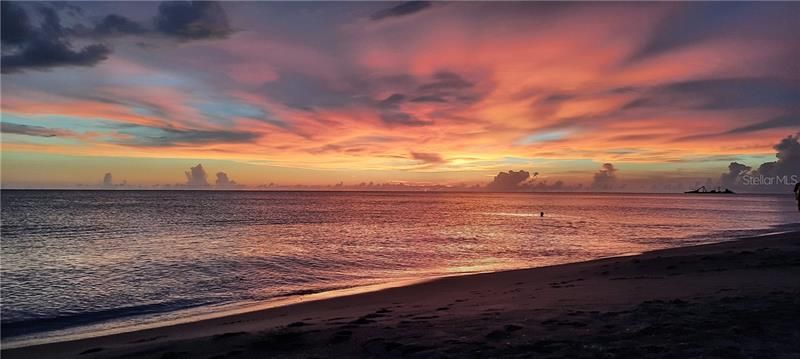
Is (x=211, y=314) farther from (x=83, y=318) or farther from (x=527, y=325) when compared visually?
(x=527, y=325)

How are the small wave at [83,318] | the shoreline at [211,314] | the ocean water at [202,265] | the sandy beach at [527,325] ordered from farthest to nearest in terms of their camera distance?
the ocean water at [202,265], the small wave at [83,318], the shoreline at [211,314], the sandy beach at [527,325]

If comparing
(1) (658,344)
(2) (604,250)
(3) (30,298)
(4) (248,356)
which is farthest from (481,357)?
(2) (604,250)

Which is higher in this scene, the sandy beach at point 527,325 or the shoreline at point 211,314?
the sandy beach at point 527,325

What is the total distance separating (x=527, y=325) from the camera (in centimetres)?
1066

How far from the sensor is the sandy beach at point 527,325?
28.7 feet

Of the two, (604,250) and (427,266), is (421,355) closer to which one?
(427,266)

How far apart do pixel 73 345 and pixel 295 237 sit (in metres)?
36.6

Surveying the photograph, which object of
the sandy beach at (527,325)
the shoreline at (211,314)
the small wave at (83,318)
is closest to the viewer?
the sandy beach at (527,325)

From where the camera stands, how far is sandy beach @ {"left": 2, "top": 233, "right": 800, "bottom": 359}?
344 inches

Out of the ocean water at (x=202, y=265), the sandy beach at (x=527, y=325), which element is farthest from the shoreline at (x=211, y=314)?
the sandy beach at (x=527, y=325)

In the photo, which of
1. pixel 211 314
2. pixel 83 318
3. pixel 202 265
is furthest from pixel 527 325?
pixel 202 265

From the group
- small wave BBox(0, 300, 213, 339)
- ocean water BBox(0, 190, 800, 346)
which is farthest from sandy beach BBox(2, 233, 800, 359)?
ocean water BBox(0, 190, 800, 346)

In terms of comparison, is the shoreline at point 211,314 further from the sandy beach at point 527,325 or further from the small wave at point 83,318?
the sandy beach at point 527,325

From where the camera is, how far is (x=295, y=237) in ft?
164
